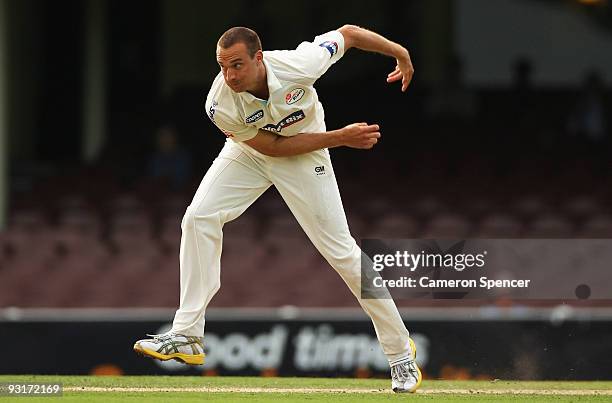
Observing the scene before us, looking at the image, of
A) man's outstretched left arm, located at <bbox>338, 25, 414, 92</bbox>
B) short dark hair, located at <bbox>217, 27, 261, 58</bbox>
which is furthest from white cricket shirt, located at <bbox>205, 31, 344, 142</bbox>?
man's outstretched left arm, located at <bbox>338, 25, 414, 92</bbox>

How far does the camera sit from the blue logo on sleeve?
19.9ft

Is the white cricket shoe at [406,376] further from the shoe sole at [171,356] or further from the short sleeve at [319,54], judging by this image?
the short sleeve at [319,54]

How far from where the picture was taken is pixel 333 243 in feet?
19.9

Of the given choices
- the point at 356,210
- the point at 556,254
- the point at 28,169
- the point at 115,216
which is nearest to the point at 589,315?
the point at 556,254

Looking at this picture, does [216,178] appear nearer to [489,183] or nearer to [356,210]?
[356,210]

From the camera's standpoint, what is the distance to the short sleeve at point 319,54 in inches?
233

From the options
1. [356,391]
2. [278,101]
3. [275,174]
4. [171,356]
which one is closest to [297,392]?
[356,391]

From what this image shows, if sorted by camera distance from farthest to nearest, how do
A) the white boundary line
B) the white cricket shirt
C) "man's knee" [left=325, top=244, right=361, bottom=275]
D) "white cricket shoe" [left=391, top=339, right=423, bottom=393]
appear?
the white boundary line → "white cricket shoe" [left=391, top=339, right=423, bottom=393] → "man's knee" [left=325, top=244, right=361, bottom=275] → the white cricket shirt

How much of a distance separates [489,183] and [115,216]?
3661 mm

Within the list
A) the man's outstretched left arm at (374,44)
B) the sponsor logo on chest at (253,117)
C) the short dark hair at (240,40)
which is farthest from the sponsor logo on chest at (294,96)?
the man's outstretched left arm at (374,44)

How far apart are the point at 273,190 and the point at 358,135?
7442 mm

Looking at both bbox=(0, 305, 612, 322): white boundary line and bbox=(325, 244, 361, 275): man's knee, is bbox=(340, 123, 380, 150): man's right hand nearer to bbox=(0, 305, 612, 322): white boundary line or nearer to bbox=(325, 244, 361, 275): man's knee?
bbox=(325, 244, 361, 275): man's knee

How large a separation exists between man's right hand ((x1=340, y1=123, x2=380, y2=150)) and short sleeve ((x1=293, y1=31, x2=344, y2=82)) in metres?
0.30

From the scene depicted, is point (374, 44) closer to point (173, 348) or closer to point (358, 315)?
point (173, 348)
